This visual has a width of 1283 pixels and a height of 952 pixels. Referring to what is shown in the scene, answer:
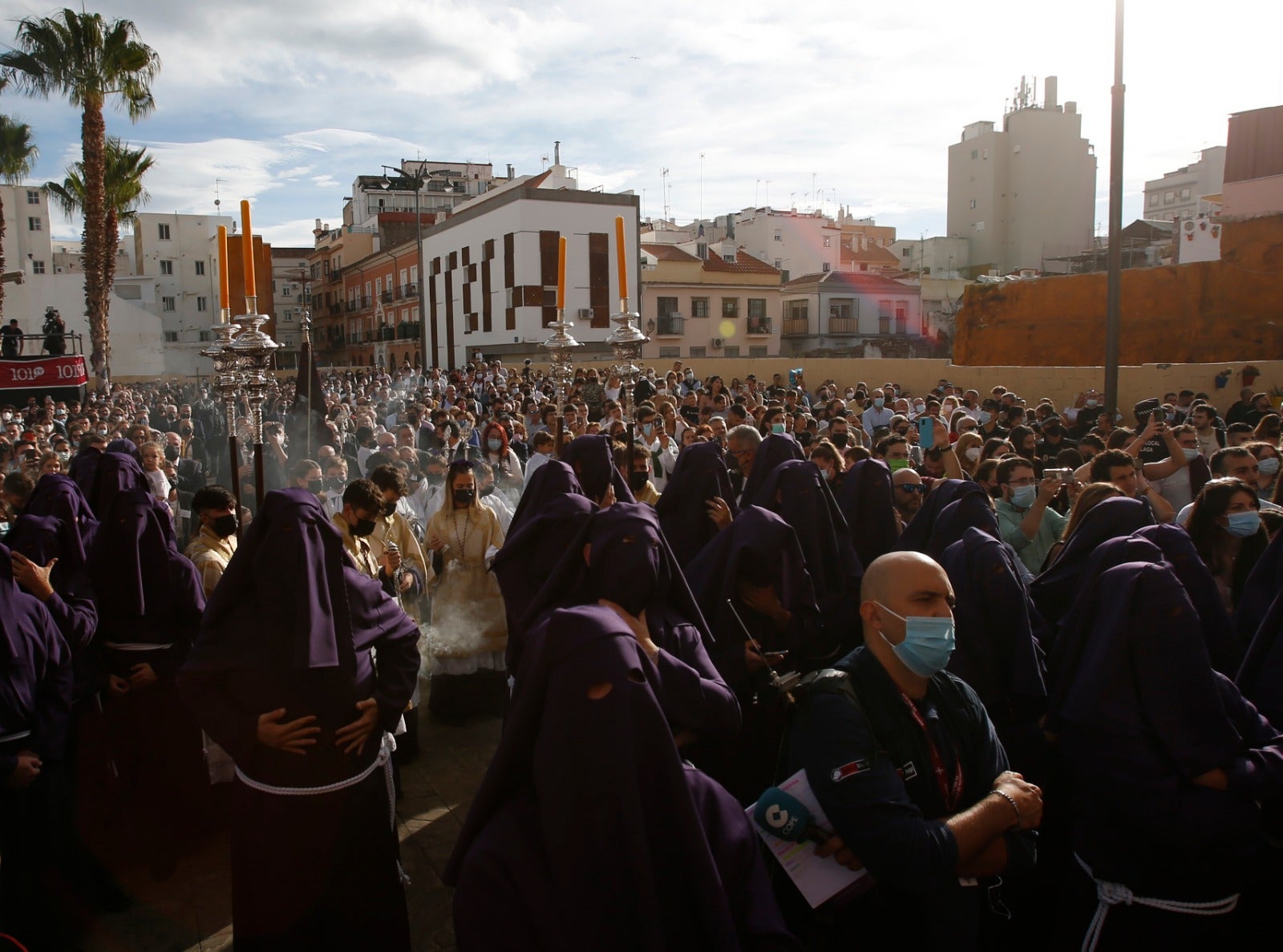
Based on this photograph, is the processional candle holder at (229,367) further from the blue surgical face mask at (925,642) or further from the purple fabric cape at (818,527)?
the blue surgical face mask at (925,642)

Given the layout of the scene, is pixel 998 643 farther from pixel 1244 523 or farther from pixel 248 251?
pixel 248 251

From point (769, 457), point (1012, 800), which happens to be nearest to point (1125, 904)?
point (1012, 800)

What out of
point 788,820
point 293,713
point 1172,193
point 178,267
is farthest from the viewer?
point 1172,193

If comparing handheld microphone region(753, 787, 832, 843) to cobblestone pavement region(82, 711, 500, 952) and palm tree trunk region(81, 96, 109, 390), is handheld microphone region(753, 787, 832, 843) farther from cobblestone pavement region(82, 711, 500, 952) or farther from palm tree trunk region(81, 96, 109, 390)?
palm tree trunk region(81, 96, 109, 390)

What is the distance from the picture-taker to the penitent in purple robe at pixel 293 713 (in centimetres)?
312

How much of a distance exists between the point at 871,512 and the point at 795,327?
4440 centimetres

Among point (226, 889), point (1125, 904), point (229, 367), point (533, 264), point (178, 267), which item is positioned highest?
point (178, 267)

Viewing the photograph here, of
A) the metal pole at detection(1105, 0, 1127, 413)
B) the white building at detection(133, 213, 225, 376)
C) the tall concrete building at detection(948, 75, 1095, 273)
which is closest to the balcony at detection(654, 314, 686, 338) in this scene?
the tall concrete building at detection(948, 75, 1095, 273)

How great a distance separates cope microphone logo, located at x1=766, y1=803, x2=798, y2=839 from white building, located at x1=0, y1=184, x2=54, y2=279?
6409 centimetres

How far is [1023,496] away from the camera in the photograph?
543 cm

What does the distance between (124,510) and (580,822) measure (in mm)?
3244

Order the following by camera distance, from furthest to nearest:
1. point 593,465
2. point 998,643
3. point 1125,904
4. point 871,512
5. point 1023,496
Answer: point 593,465
point 1023,496
point 871,512
point 998,643
point 1125,904

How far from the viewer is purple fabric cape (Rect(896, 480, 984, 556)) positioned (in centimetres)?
458

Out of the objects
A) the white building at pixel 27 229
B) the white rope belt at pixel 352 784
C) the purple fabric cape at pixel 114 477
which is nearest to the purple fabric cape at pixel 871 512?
the white rope belt at pixel 352 784
